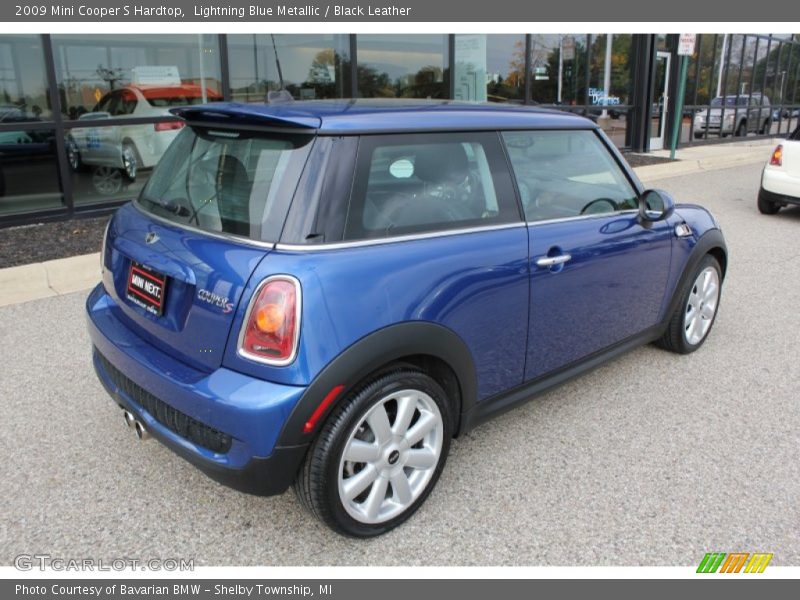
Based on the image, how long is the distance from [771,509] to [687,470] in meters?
0.38

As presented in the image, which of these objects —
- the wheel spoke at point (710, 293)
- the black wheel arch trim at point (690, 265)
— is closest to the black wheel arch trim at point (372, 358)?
the black wheel arch trim at point (690, 265)

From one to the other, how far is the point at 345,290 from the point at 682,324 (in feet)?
8.98

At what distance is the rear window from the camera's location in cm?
234

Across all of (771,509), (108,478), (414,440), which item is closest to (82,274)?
(108,478)

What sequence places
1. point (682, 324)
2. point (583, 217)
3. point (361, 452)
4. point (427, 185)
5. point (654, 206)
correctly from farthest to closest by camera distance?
point (682, 324)
point (654, 206)
point (583, 217)
point (427, 185)
point (361, 452)

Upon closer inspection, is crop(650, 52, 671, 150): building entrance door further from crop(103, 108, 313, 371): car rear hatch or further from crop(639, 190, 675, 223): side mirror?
crop(103, 108, 313, 371): car rear hatch

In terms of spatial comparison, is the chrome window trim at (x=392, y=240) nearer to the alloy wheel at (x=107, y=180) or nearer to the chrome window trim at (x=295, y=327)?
the chrome window trim at (x=295, y=327)

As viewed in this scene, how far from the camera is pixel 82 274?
18.6 ft

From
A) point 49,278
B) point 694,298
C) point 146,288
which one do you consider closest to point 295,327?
point 146,288

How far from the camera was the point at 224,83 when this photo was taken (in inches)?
360

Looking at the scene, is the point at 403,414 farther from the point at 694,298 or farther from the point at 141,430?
the point at 694,298

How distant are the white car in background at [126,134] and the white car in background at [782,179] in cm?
809

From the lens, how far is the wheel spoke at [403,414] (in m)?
2.48

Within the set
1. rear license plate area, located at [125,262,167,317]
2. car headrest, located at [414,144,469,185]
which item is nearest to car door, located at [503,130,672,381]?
car headrest, located at [414,144,469,185]
